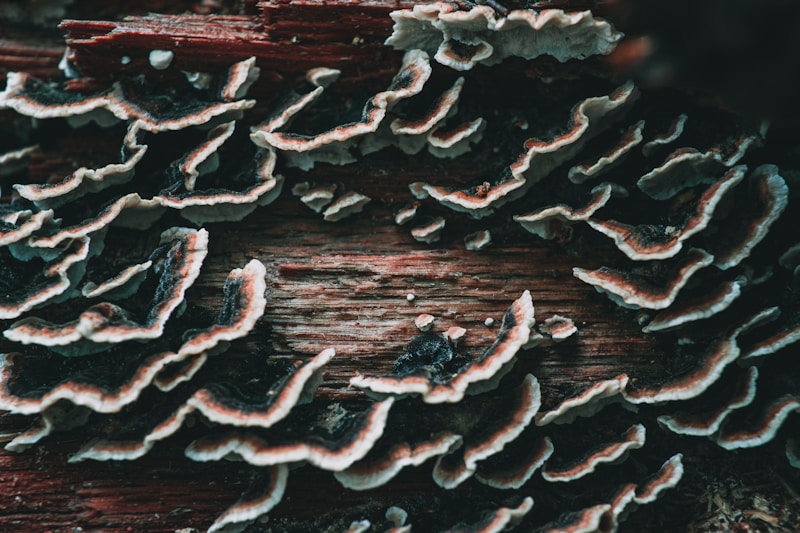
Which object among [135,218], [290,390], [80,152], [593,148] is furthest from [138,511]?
[593,148]

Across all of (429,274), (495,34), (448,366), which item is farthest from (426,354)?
(495,34)

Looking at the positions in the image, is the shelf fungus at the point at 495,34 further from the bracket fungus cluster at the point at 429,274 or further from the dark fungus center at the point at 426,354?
the dark fungus center at the point at 426,354

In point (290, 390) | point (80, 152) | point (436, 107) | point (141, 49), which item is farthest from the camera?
point (80, 152)

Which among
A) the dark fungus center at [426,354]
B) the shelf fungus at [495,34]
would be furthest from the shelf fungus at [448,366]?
the shelf fungus at [495,34]

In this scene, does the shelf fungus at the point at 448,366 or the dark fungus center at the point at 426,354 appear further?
the dark fungus center at the point at 426,354

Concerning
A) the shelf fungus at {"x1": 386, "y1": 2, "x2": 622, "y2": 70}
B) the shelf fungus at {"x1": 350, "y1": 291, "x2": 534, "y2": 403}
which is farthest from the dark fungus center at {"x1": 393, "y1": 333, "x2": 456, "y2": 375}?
the shelf fungus at {"x1": 386, "y1": 2, "x2": 622, "y2": 70}

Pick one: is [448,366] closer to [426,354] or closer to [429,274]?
[426,354]

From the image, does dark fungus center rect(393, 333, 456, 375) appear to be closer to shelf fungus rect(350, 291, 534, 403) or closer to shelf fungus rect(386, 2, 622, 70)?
shelf fungus rect(350, 291, 534, 403)

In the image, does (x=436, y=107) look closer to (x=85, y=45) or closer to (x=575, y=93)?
(x=575, y=93)
